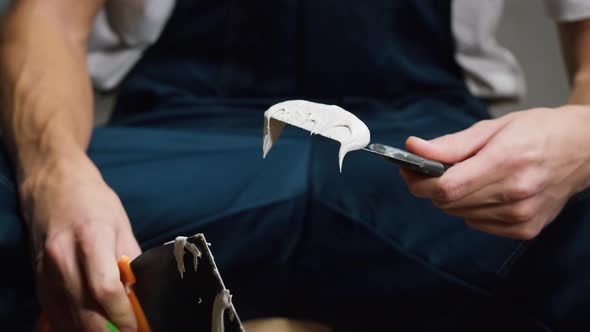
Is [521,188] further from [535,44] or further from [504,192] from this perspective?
[535,44]

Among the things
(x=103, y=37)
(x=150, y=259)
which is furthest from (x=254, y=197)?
(x=103, y=37)

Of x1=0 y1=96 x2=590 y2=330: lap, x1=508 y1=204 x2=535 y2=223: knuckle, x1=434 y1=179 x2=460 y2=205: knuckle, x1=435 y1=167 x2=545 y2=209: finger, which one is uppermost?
x1=434 y1=179 x2=460 y2=205: knuckle

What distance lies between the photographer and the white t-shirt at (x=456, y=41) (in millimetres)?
827

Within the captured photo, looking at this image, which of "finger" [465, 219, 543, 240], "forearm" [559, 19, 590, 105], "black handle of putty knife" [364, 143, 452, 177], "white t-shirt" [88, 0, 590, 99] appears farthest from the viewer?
"white t-shirt" [88, 0, 590, 99]

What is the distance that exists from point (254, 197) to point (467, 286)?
0.73 feet

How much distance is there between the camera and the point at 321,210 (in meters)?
0.65

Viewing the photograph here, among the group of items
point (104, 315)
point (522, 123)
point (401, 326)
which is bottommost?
point (401, 326)

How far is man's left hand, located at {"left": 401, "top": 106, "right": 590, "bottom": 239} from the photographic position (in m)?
0.52

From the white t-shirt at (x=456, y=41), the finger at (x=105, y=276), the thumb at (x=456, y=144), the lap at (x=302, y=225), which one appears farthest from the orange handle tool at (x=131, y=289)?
the white t-shirt at (x=456, y=41)

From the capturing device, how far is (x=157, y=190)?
2.08 ft

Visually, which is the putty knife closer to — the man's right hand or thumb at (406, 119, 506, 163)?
thumb at (406, 119, 506, 163)

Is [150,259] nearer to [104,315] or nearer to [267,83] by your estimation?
[104,315]

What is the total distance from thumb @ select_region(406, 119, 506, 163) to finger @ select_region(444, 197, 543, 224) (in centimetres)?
5

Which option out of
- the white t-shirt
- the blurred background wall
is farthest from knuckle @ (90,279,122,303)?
the blurred background wall
